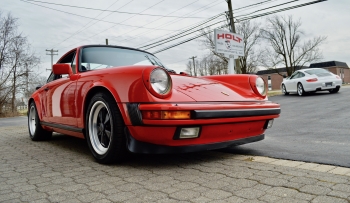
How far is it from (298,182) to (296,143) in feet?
5.25

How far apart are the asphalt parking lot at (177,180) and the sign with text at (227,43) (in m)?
13.5

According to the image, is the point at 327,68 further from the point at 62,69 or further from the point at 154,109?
the point at 154,109

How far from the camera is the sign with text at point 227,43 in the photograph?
51.7ft

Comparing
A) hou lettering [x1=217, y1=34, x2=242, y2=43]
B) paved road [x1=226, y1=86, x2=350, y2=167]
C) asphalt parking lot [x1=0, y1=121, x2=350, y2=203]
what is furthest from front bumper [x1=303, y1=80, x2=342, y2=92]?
asphalt parking lot [x1=0, y1=121, x2=350, y2=203]

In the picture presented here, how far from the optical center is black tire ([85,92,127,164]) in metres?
2.48

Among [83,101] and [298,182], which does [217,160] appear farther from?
[83,101]

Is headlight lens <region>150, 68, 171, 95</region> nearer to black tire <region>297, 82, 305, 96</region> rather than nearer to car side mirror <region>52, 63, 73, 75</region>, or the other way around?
car side mirror <region>52, 63, 73, 75</region>

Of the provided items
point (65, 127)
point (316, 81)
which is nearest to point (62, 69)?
point (65, 127)

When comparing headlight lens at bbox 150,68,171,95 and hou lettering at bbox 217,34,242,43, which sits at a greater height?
hou lettering at bbox 217,34,242,43

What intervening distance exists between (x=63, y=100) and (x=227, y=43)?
14.1 meters

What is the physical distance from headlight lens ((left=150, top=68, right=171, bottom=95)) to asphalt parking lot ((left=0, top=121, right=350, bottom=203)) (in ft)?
2.25

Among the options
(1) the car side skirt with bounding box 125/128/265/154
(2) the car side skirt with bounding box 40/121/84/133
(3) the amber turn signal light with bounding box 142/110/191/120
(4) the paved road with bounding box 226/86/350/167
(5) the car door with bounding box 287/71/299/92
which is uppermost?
(5) the car door with bounding box 287/71/299/92

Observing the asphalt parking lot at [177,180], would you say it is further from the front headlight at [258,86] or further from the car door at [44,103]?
the car door at [44,103]

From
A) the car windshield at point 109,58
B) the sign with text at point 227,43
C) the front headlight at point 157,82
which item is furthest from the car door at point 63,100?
the sign with text at point 227,43
